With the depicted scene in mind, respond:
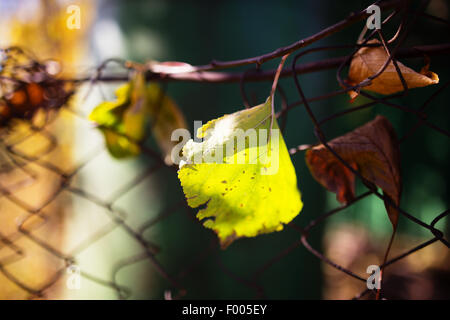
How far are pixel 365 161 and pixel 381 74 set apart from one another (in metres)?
0.13

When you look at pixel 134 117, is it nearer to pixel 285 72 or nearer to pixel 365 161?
pixel 285 72

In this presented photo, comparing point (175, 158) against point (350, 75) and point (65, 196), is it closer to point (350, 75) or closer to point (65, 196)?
point (350, 75)

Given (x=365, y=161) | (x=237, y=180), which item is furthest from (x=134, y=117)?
(x=365, y=161)

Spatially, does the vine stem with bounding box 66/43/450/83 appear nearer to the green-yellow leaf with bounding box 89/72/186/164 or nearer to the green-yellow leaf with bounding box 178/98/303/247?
the green-yellow leaf with bounding box 89/72/186/164

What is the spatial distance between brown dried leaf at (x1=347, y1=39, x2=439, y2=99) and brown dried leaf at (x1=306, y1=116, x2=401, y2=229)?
7cm

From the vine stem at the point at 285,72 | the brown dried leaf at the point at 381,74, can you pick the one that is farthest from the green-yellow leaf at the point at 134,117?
the brown dried leaf at the point at 381,74

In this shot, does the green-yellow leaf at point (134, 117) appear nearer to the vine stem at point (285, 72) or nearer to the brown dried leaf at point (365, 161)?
the vine stem at point (285, 72)

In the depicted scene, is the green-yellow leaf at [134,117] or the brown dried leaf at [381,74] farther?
the green-yellow leaf at [134,117]

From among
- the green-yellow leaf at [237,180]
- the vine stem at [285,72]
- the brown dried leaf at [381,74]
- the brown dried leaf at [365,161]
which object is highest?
the vine stem at [285,72]

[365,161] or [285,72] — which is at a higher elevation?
[285,72]

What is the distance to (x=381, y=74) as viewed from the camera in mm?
407

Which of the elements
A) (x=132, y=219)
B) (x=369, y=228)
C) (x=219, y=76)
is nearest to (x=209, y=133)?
(x=219, y=76)

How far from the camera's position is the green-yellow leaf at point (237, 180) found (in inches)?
15.3

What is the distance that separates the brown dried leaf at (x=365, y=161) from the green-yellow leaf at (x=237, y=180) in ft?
0.41
